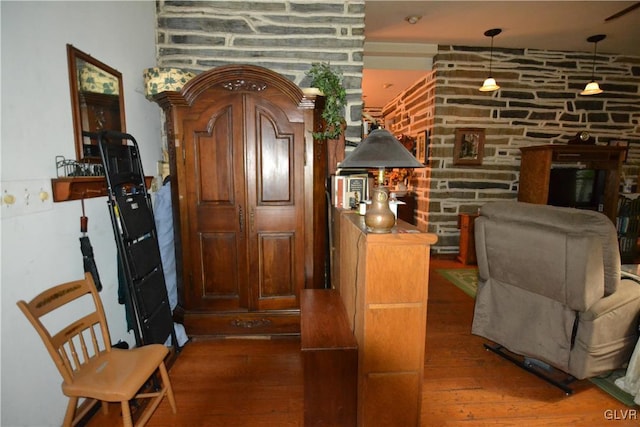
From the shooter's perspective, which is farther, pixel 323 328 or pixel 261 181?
pixel 261 181

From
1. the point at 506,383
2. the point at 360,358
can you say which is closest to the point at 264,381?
the point at 360,358

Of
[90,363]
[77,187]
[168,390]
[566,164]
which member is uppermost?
[566,164]

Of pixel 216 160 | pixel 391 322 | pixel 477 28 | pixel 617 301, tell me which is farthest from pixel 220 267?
pixel 477 28

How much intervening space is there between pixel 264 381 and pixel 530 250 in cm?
194

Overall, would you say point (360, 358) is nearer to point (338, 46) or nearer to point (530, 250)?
point (530, 250)

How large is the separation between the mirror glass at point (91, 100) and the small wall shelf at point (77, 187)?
0.14 m

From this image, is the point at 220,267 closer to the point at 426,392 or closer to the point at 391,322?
the point at 391,322

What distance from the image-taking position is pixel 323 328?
1.77 meters

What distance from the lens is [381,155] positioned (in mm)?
1585

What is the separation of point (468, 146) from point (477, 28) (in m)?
1.55

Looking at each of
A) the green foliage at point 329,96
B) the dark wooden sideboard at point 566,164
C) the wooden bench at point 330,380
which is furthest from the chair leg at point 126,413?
the dark wooden sideboard at point 566,164

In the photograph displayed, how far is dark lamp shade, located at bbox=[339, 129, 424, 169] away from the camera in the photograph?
60.8 inches

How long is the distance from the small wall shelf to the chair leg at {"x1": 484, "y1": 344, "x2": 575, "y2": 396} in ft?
9.73

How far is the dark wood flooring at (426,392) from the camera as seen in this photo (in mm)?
1798
